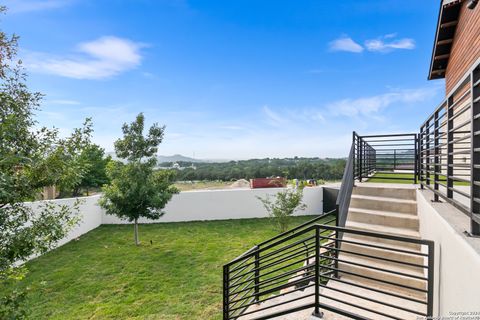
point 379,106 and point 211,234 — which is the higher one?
point 379,106

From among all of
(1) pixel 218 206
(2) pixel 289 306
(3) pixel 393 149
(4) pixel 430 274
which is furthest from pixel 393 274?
(1) pixel 218 206

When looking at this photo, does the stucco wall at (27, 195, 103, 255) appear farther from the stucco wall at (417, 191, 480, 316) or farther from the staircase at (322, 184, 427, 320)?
the stucco wall at (417, 191, 480, 316)

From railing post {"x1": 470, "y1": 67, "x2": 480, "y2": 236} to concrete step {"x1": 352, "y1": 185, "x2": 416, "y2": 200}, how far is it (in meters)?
2.86

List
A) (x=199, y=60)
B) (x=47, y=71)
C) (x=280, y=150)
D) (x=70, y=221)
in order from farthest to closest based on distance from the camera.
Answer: (x=280, y=150) < (x=199, y=60) < (x=47, y=71) < (x=70, y=221)

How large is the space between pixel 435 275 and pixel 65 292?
6111mm

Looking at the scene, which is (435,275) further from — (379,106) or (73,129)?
(379,106)

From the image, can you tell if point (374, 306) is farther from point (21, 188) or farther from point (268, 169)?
point (268, 169)

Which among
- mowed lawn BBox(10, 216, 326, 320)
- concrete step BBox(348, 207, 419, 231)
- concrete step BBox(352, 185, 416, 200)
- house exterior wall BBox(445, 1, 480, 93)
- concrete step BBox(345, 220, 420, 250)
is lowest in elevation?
mowed lawn BBox(10, 216, 326, 320)

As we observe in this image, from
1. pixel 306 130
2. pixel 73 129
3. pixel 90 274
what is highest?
pixel 306 130

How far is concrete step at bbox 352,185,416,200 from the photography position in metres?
4.14

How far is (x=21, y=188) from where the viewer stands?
9.24ft

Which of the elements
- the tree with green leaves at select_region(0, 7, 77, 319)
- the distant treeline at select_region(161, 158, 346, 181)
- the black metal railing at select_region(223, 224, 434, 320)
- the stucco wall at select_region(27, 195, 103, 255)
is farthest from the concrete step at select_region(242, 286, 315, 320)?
the distant treeline at select_region(161, 158, 346, 181)

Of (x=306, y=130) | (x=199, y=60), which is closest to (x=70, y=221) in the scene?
(x=199, y=60)

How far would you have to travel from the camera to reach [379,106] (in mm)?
11656
